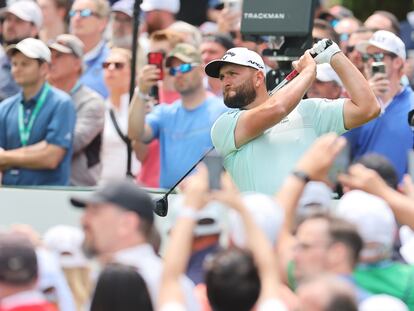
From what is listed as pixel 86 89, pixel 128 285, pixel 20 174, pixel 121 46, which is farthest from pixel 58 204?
pixel 128 285

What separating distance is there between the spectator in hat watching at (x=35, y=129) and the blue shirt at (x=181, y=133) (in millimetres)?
635

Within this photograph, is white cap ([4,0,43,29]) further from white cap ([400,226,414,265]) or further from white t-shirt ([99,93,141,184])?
white cap ([400,226,414,265])

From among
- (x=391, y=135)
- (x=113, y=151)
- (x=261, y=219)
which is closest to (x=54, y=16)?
(x=113, y=151)

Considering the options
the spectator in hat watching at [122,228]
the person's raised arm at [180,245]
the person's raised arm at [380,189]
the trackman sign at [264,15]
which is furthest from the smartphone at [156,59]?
the person's raised arm at [180,245]

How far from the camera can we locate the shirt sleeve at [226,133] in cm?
795

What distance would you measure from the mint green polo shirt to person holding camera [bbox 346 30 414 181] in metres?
1.68

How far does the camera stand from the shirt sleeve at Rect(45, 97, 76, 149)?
9.98 metres

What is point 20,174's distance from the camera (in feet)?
33.1

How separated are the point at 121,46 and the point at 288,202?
6219mm

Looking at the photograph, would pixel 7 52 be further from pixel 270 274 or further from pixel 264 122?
pixel 270 274

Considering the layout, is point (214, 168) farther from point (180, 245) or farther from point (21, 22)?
point (21, 22)

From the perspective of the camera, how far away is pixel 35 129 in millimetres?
9992

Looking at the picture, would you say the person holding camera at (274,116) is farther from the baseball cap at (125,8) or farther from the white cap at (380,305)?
the baseball cap at (125,8)

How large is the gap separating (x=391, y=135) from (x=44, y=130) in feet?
7.81
